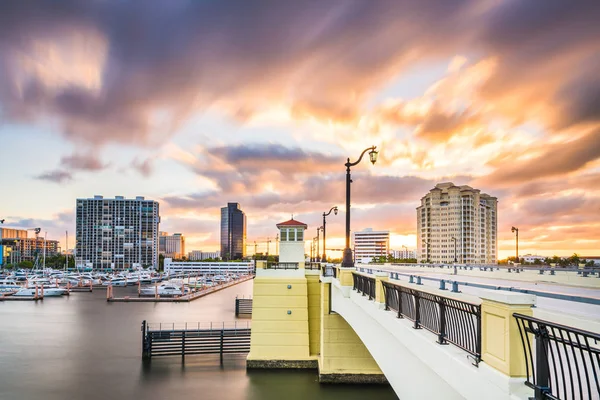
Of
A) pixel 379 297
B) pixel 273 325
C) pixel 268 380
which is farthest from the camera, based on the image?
pixel 273 325

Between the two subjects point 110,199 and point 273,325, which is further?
point 110,199

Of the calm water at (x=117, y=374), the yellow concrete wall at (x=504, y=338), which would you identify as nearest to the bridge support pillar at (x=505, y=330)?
the yellow concrete wall at (x=504, y=338)

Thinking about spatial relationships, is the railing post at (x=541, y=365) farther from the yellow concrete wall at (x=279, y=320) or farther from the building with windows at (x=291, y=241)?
the building with windows at (x=291, y=241)

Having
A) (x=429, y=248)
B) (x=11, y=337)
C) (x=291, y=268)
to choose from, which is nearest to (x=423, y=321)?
(x=291, y=268)

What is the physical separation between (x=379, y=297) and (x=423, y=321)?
2.20 meters

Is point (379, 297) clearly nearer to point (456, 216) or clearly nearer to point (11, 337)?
point (11, 337)

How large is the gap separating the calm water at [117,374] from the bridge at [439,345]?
1.28m

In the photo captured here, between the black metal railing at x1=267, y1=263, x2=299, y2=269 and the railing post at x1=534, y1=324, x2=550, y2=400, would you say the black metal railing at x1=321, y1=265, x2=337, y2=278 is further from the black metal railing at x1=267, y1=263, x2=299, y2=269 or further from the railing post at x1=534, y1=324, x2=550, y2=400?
the railing post at x1=534, y1=324, x2=550, y2=400

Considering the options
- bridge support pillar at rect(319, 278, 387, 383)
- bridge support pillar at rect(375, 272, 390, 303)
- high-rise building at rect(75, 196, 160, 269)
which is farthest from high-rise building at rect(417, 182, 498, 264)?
bridge support pillar at rect(375, 272, 390, 303)

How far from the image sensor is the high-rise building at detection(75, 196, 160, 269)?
561 feet

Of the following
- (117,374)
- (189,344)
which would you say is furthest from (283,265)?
(117,374)

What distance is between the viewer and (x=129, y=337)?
3347 centimetres

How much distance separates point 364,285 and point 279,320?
45.5 ft

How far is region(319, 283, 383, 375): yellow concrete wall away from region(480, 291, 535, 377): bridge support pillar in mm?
17823
